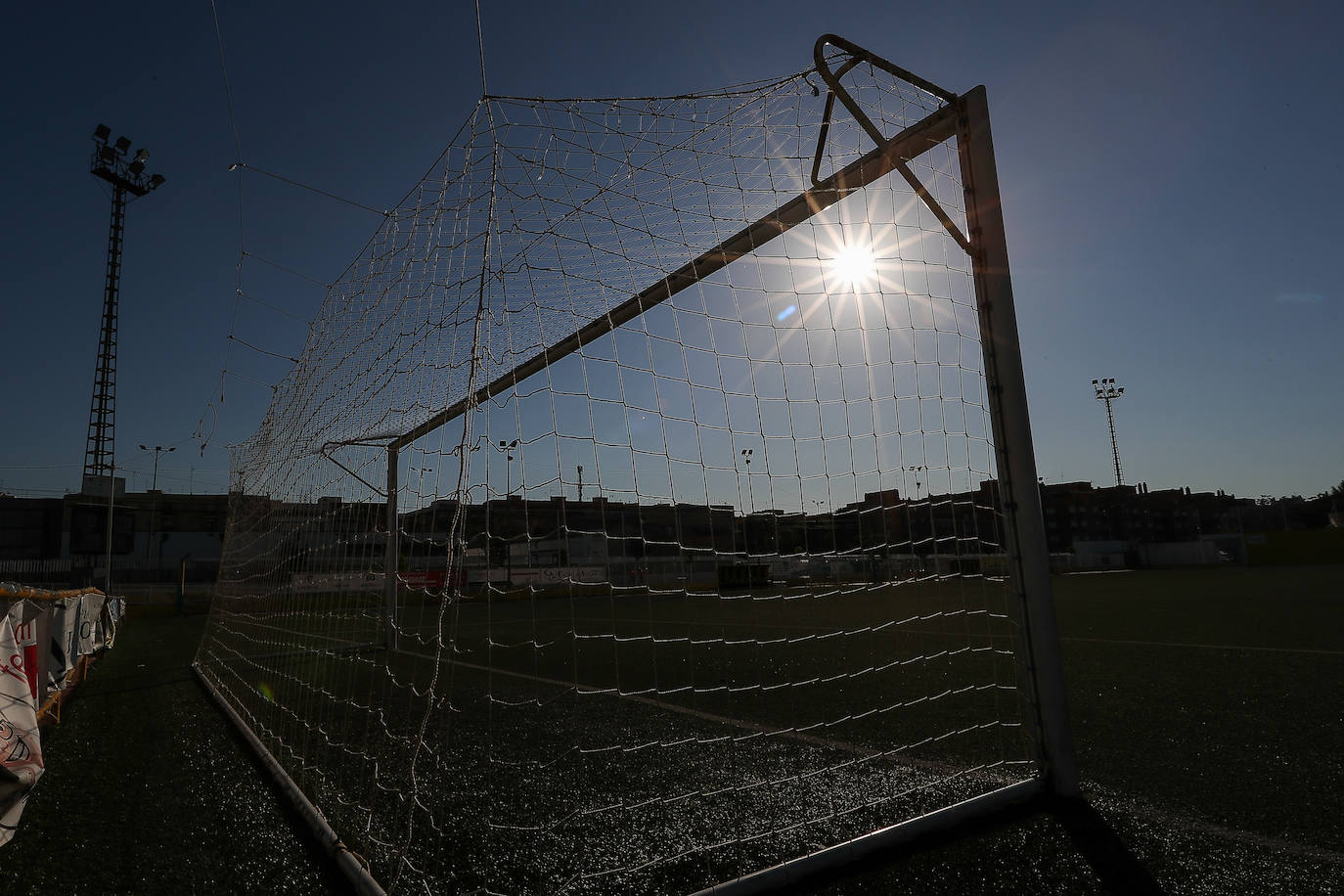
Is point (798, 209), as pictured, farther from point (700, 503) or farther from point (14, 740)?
point (14, 740)

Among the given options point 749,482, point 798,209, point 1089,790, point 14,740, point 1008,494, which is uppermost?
point 798,209

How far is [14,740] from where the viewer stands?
2.44 m

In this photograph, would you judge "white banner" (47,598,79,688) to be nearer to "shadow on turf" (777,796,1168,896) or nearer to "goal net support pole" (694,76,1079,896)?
"shadow on turf" (777,796,1168,896)

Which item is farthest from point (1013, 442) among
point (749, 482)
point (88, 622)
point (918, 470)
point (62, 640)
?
point (88, 622)

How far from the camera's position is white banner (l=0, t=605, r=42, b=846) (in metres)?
2.27

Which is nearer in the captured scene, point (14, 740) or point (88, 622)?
point (14, 740)

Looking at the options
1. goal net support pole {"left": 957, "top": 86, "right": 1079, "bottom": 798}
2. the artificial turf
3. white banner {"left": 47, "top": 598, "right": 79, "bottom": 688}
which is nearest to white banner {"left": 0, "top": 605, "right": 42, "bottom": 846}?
the artificial turf

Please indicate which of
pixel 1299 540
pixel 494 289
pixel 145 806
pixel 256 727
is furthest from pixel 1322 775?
pixel 1299 540

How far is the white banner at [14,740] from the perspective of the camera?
2.27 m

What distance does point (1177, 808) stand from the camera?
2381 mm

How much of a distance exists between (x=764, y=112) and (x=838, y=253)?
0.79 meters

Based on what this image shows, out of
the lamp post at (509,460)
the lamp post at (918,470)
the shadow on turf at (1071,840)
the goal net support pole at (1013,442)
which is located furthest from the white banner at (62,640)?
the goal net support pole at (1013,442)

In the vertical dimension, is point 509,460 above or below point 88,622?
above

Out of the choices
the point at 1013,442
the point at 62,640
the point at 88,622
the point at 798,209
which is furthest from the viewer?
the point at 88,622
